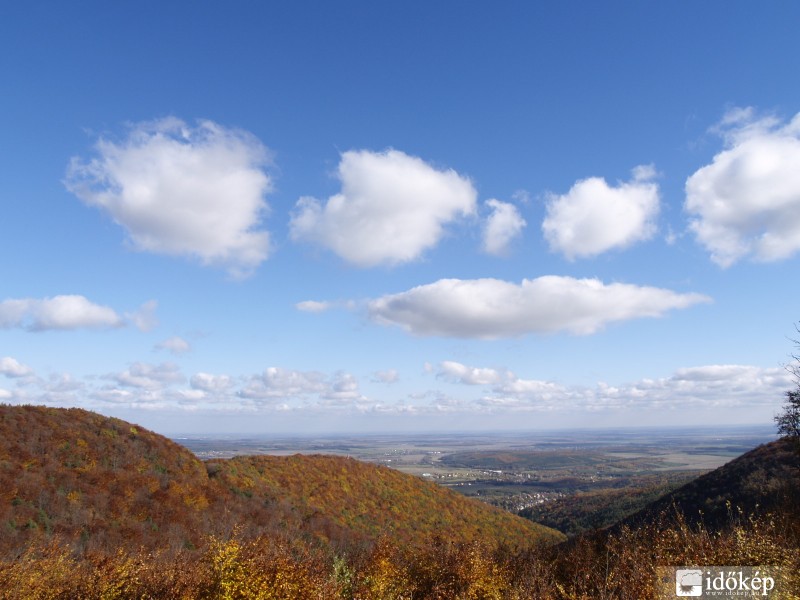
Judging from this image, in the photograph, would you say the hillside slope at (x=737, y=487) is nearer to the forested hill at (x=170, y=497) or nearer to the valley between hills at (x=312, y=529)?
the valley between hills at (x=312, y=529)

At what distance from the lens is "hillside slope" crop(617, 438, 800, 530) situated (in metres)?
36.8

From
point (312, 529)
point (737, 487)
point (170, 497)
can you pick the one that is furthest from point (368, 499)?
point (737, 487)

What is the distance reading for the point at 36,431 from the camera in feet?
109

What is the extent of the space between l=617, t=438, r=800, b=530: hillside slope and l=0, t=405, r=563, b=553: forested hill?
14.4 meters

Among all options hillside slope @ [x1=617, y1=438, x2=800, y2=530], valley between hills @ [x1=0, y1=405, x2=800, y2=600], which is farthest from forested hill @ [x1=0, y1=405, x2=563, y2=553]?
hillside slope @ [x1=617, y1=438, x2=800, y2=530]

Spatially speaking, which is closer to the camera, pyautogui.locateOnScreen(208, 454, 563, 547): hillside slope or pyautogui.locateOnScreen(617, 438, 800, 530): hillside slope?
pyautogui.locateOnScreen(617, 438, 800, 530): hillside slope

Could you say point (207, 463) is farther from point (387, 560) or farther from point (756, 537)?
point (756, 537)

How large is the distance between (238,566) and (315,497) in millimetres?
36638

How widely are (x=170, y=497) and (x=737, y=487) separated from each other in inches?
1891

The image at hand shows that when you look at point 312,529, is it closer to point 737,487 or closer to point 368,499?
point 368,499

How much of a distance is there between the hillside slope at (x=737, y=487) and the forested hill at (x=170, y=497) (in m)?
14.4

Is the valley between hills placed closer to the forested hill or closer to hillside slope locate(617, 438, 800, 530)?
the forested hill

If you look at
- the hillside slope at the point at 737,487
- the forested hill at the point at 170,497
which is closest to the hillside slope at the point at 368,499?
the forested hill at the point at 170,497

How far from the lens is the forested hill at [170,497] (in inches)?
1025
